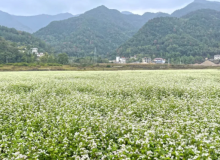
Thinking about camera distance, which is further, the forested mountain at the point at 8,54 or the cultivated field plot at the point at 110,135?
the forested mountain at the point at 8,54

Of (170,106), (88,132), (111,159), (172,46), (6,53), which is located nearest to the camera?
(111,159)

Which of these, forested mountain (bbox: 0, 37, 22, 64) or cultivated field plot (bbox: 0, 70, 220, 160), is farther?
forested mountain (bbox: 0, 37, 22, 64)

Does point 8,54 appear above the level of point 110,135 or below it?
above

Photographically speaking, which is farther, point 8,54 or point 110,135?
point 8,54

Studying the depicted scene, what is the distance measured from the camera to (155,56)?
18275 centimetres

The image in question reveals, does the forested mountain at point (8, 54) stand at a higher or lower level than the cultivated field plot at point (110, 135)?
higher

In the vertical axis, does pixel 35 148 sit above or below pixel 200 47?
below

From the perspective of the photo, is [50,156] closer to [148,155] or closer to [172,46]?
[148,155]

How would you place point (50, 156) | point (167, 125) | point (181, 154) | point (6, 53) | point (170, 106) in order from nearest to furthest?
point (181, 154) → point (50, 156) → point (167, 125) → point (170, 106) → point (6, 53)

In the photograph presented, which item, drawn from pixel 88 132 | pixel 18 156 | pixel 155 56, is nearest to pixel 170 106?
pixel 88 132

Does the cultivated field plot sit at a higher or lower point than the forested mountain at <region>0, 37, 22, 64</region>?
lower

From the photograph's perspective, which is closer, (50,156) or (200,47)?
(50,156)

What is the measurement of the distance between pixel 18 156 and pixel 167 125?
519 centimetres

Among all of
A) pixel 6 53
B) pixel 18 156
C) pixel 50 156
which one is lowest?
pixel 50 156
